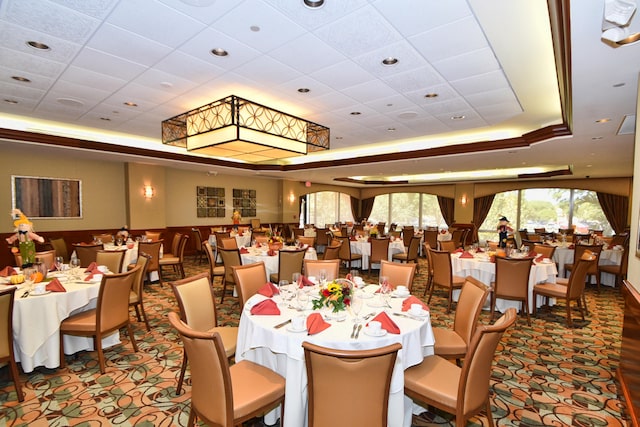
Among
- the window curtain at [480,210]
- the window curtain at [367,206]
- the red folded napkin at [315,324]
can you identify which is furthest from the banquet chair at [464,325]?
the window curtain at [367,206]

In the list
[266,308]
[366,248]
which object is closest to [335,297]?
[266,308]

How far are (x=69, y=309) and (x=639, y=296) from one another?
506 cm

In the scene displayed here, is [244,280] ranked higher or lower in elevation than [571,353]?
higher

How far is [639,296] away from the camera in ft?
8.16

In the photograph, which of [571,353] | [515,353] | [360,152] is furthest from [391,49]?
Result: [360,152]

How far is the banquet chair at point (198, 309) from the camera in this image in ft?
8.91

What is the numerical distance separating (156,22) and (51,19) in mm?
819

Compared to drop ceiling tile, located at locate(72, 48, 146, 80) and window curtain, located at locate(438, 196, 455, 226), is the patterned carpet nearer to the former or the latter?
drop ceiling tile, located at locate(72, 48, 146, 80)

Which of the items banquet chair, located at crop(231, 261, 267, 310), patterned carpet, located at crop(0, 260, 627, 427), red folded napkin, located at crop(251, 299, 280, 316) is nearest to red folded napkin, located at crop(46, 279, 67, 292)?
patterned carpet, located at crop(0, 260, 627, 427)

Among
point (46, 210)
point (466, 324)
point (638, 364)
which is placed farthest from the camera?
point (46, 210)

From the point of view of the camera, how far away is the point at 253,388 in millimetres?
2031

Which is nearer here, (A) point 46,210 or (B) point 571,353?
(B) point 571,353

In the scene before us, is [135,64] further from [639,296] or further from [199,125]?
[639,296]

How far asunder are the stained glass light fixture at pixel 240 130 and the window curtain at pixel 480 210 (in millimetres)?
10707
